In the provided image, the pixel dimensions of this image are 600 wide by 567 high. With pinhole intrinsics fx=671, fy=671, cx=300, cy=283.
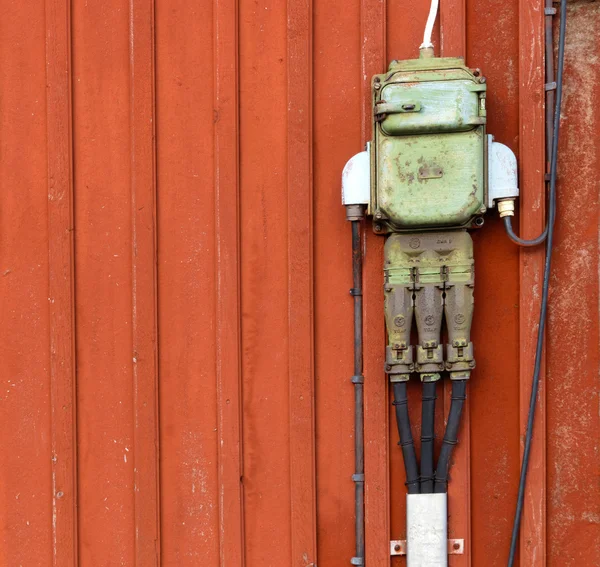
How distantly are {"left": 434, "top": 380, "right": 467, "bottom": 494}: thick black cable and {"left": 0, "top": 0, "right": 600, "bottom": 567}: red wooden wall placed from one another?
0.23 feet

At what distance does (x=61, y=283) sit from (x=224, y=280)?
0.59 m

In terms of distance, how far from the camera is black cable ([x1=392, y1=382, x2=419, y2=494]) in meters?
2.23

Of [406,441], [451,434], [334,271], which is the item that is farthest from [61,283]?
[451,434]

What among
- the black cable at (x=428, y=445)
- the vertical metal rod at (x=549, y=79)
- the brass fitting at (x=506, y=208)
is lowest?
the black cable at (x=428, y=445)

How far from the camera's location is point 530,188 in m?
2.25

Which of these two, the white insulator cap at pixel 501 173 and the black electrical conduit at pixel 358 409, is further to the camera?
the black electrical conduit at pixel 358 409

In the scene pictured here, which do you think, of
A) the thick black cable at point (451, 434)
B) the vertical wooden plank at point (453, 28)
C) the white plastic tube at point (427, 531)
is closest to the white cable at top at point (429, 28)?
the vertical wooden plank at point (453, 28)

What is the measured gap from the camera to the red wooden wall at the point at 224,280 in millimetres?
2281

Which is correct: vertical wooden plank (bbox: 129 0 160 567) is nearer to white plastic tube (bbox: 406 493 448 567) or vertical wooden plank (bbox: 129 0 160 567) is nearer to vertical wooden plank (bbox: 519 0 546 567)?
white plastic tube (bbox: 406 493 448 567)

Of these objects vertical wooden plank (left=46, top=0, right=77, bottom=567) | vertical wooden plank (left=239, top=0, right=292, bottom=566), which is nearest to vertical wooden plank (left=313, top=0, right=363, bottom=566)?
vertical wooden plank (left=239, top=0, right=292, bottom=566)

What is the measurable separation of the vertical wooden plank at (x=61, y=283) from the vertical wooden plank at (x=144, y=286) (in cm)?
23

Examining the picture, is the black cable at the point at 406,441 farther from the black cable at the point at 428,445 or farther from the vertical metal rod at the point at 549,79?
the vertical metal rod at the point at 549,79

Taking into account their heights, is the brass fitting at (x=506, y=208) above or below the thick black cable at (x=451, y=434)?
above

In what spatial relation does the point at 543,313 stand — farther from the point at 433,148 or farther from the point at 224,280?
the point at 224,280
